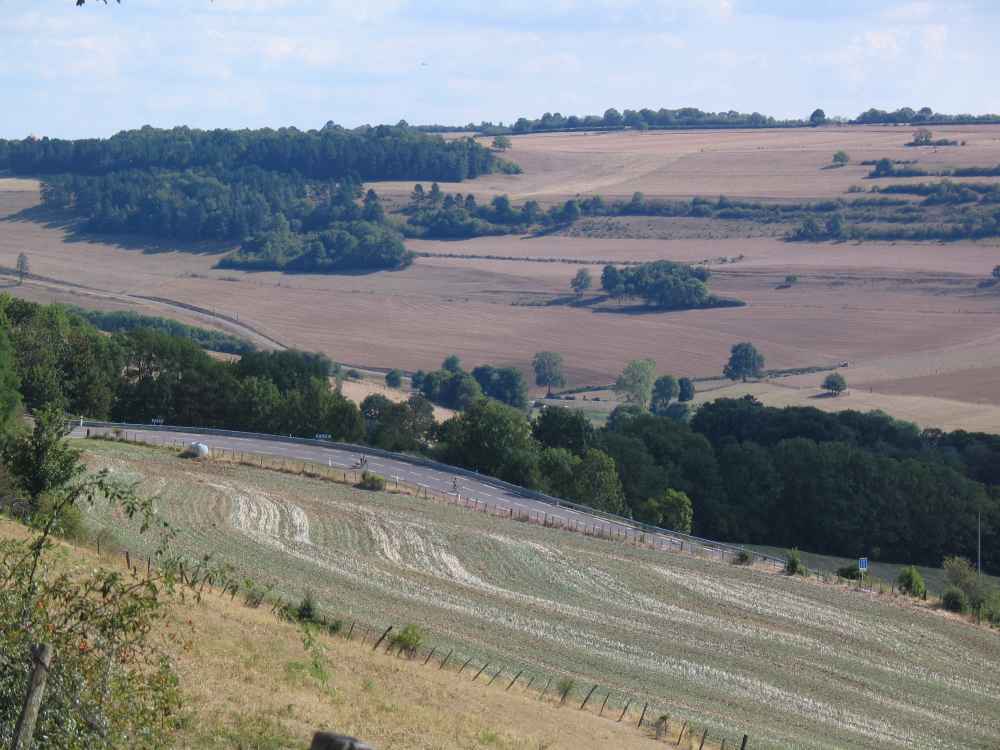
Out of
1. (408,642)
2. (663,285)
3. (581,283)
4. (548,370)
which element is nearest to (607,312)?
(663,285)

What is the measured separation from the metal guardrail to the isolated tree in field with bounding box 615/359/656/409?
42057 mm

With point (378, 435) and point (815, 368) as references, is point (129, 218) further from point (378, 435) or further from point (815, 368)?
point (378, 435)

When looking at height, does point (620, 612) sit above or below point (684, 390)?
above

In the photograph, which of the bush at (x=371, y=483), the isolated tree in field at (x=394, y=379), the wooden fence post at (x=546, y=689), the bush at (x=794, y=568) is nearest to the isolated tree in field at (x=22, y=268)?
the isolated tree in field at (x=394, y=379)

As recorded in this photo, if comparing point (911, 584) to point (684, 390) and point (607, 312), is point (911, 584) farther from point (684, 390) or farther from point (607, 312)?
point (607, 312)

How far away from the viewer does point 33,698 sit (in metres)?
10.8

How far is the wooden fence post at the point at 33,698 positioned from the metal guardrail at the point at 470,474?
136ft

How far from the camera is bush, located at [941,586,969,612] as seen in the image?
43812 mm

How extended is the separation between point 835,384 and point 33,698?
9234 centimetres

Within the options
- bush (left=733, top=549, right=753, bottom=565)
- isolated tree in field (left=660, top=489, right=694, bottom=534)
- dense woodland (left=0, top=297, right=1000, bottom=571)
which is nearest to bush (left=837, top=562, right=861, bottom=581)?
bush (left=733, top=549, right=753, bottom=565)

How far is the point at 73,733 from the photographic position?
38.0 ft

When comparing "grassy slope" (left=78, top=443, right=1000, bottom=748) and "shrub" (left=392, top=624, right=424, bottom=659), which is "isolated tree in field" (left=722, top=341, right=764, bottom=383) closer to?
"grassy slope" (left=78, top=443, right=1000, bottom=748)

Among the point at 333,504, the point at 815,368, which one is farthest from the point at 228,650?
the point at 815,368

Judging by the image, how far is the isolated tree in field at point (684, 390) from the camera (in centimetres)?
10669
